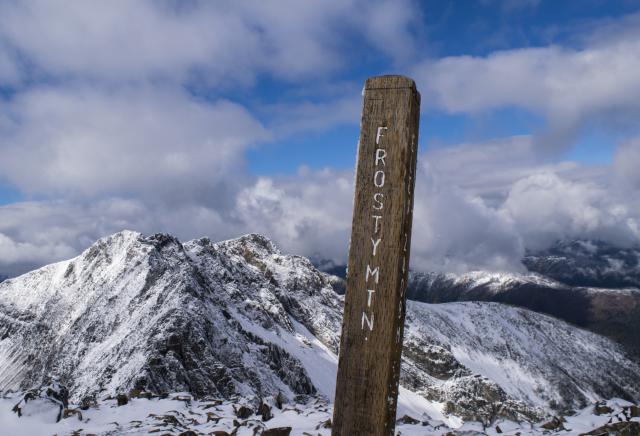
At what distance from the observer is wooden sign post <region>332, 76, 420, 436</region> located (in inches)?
221

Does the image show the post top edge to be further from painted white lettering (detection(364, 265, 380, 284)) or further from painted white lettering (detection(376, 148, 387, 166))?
painted white lettering (detection(364, 265, 380, 284))

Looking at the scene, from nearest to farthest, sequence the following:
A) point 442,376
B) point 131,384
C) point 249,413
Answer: point 249,413, point 131,384, point 442,376

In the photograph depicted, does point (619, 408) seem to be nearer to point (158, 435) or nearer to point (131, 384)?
point (158, 435)

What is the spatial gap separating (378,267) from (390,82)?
2.34m

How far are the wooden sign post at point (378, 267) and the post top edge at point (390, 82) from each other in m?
0.01

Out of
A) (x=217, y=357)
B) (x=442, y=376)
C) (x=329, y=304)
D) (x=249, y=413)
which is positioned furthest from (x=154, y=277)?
(x=442, y=376)

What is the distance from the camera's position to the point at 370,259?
5723mm

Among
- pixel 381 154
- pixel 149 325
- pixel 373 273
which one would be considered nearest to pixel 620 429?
pixel 373 273

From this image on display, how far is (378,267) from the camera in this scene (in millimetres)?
5672

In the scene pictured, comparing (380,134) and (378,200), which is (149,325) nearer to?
(378,200)

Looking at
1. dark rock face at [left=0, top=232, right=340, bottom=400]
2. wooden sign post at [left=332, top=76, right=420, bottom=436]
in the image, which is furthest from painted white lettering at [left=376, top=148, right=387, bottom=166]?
dark rock face at [left=0, top=232, right=340, bottom=400]

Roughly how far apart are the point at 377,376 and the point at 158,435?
890 cm

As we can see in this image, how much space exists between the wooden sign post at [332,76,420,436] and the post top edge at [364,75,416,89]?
0.04 feet

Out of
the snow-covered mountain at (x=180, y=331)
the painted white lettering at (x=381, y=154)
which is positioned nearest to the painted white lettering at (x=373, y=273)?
the painted white lettering at (x=381, y=154)
